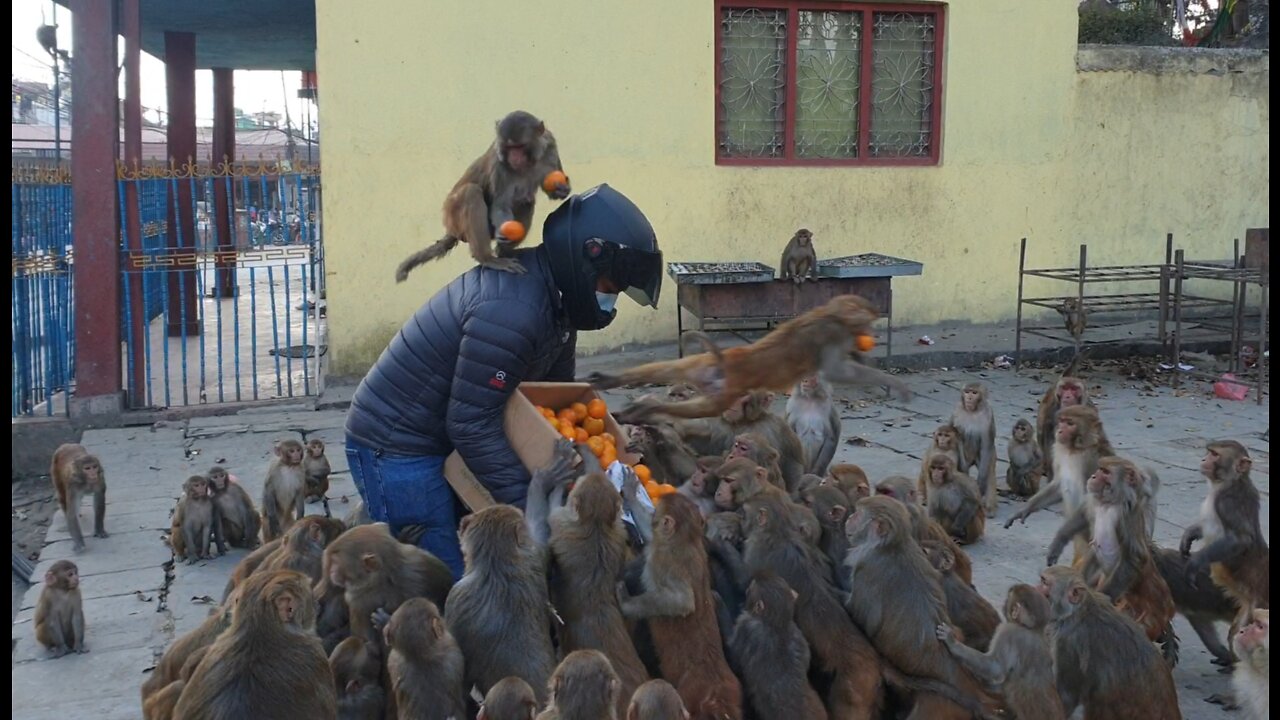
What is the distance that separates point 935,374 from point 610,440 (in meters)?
8.52

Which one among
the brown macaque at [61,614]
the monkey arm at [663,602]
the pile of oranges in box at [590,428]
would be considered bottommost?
the brown macaque at [61,614]

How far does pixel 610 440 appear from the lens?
555cm

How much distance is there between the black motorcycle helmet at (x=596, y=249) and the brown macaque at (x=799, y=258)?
26.1 ft

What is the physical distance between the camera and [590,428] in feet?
18.5

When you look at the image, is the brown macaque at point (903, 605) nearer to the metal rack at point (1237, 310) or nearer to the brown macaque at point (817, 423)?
the brown macaque at point (817, 423)

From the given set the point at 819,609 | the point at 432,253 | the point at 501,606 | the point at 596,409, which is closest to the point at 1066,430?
the point at 819,609

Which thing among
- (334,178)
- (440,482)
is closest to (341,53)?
(334,178)

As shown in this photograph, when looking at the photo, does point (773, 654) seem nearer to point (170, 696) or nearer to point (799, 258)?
point (170, 696)

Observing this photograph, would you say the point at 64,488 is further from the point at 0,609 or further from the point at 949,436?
the point at 949,436

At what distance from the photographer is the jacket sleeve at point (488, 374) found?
4938 mm

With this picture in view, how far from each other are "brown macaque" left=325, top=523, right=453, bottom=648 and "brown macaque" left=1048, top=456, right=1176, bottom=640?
3.23 m

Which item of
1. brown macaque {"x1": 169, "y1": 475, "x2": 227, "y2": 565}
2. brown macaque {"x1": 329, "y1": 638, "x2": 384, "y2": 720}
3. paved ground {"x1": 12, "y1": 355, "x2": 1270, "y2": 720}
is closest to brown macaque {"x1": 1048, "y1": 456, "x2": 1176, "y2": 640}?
paved ground {"x1": 12, "y1": 355, "x2": 1270, "y2": 720}

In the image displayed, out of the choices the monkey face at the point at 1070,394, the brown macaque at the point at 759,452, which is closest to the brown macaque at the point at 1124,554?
the brown macaque at the point at 759,452

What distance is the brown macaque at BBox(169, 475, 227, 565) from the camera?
7531 millimetres
